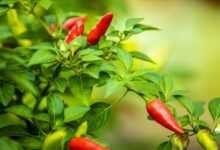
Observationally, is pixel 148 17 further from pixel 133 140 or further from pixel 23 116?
pixel 23 116

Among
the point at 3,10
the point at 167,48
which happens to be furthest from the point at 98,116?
the point at 167,48

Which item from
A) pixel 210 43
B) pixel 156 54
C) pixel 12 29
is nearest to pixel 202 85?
pixel 210 43

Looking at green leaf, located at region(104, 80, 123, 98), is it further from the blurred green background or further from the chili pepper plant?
the blurred green background

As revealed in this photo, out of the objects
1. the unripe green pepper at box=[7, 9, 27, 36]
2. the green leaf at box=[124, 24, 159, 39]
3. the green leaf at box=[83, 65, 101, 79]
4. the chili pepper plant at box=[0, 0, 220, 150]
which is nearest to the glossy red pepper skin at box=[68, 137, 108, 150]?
the chili pepper plant at box=[0, 0, 220, 150]

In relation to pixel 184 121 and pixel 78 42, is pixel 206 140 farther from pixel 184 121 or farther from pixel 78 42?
pixel 78 42

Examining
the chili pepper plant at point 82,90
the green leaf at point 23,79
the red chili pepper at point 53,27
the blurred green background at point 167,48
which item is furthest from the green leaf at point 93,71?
the blurred green background at point 167,48

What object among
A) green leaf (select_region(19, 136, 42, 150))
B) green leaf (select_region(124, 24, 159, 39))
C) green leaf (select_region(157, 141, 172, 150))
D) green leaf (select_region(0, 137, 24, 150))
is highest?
green leaf (select_region(124, 24, 159, 39))

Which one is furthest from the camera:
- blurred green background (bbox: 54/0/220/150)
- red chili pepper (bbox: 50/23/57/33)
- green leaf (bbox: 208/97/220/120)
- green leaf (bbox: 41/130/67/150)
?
blurred green background (bbox: 54/0/220/150)
